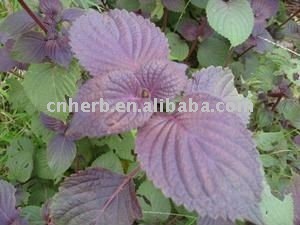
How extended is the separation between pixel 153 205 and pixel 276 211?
1.31 ft

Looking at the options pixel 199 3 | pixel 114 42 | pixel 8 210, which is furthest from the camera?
pixel 199 3

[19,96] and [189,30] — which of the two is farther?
[189,30]

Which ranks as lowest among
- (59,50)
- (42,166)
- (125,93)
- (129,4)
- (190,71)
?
(42,166)

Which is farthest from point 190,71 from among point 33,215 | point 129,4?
point 33,215

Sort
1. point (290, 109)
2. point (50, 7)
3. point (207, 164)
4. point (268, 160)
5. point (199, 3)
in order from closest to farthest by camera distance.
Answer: point (207, 164)
point (50, 7)
point (268, 160)
point (290, 109)
point (199, 3)

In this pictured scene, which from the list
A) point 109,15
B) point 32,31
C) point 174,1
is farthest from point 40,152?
point 109,15

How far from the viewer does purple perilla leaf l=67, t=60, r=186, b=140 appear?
67cm

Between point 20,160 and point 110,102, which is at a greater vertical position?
point 110,102

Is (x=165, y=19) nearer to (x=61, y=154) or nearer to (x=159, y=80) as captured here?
(x=61, y=154)

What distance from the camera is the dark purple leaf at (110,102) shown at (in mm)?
671

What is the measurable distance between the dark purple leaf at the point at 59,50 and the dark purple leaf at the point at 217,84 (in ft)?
1.04

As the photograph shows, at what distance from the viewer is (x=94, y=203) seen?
2.60 feet

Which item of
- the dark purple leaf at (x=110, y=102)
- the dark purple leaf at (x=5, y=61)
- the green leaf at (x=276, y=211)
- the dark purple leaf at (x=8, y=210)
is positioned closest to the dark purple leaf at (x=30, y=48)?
the dark purple leaf at (x=5, y=61)

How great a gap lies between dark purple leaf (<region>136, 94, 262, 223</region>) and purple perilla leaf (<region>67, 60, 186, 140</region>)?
0.10 ft
